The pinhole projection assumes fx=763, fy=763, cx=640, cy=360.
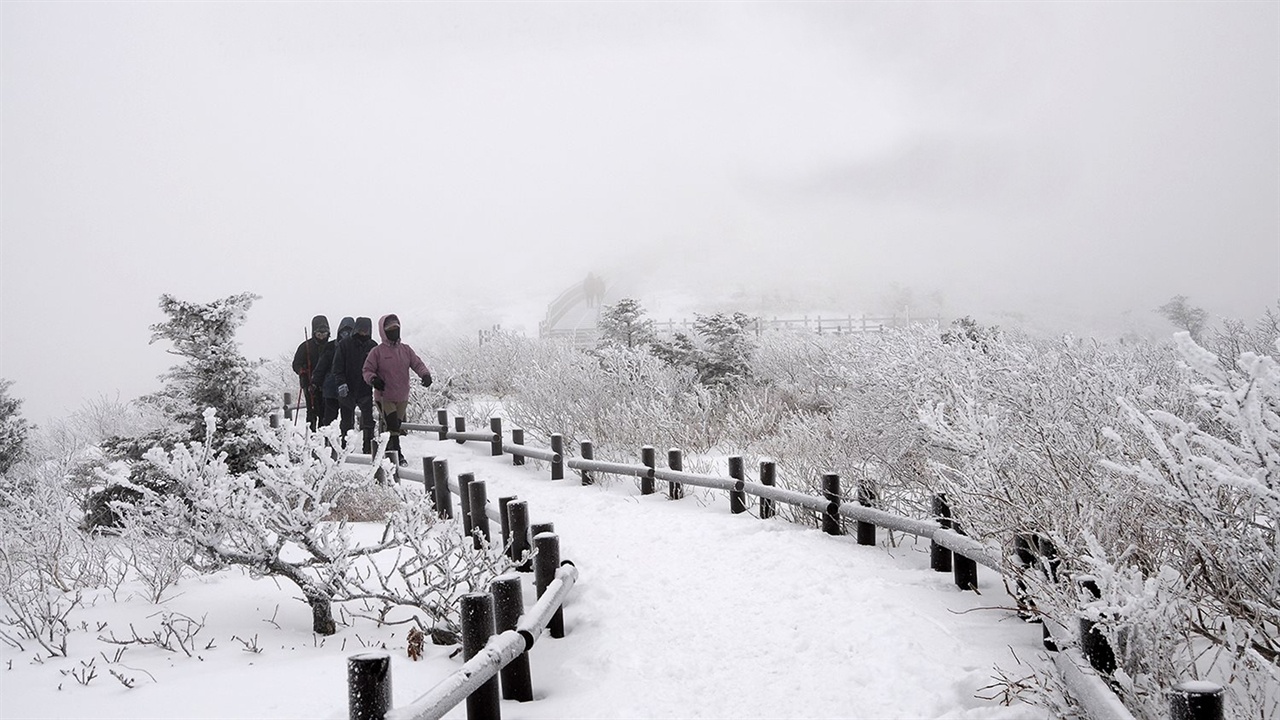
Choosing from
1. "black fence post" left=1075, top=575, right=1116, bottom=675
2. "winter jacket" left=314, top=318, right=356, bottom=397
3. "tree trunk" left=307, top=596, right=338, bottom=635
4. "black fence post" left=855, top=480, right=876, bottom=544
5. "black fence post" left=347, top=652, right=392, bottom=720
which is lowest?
"tree trunk" left=307, top=596, right=338, bottom=635

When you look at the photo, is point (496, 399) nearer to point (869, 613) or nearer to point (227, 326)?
point (227, 326)

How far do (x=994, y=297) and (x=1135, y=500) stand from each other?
101478 mm

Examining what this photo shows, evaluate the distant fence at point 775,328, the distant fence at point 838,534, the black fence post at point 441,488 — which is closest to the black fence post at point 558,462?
the distant fence at point 838,534

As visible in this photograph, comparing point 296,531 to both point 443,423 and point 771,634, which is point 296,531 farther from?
point 443,423

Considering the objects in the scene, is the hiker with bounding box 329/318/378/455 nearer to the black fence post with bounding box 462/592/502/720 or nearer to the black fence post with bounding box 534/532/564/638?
the black fence post with bounding box 534/532/564/638

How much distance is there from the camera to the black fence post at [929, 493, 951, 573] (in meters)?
5.15

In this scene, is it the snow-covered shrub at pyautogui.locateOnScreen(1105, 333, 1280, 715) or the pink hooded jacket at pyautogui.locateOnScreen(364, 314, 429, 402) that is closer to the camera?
the snow-covered shrub at pyautogui.locateOnScreen(1105, 333, 1280, 715)

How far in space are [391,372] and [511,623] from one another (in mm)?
7239

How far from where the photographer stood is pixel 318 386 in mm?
11875

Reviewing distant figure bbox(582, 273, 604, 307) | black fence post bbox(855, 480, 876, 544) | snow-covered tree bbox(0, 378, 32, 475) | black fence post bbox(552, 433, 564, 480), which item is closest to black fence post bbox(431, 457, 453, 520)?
black fence post bbox(552, 433, 564, 480)

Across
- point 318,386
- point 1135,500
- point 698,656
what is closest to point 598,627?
point 698,656

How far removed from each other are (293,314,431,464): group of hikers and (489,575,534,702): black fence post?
675 centimetres

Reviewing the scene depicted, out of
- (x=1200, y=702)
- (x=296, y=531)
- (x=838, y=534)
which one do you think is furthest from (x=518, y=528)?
(x=1200, y=702)

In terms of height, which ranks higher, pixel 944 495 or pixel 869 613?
pixel 944 495
